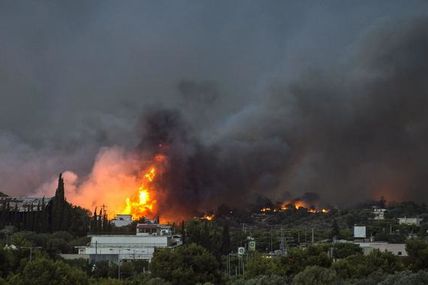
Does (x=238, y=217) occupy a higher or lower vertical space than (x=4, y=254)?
higher

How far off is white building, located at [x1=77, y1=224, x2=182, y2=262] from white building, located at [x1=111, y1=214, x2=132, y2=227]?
16265 millimetres

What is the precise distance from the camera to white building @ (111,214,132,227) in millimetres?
72812

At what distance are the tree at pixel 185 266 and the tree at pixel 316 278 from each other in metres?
7.08

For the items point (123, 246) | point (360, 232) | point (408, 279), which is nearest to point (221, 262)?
point (123, 246)

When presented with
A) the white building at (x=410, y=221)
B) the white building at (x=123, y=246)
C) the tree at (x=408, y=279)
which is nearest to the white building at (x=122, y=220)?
the white building at (x=123, y=246)

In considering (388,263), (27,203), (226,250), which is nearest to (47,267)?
(388,263)

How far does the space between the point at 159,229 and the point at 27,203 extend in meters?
14.1

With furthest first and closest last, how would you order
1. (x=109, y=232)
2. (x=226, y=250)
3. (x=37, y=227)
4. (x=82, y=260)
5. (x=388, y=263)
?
(x=109, y=232)
(x=37, y=227)
(x=226, y=250)
(x=82, y=260)
(x=388, y=263)

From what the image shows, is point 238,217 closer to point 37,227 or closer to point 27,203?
point 27,203

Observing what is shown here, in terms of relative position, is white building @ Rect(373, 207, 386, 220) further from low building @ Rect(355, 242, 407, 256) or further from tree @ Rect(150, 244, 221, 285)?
tree @ Rect(150, 244, 221, 285)

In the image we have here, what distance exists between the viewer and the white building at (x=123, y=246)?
52203 millimetres

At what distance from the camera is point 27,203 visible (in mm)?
66875

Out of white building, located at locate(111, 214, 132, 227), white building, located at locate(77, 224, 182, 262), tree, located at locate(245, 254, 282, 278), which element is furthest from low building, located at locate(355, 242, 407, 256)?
white building, located at locate(111, 214, 132, 227)

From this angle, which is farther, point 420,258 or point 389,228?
point 389,228
